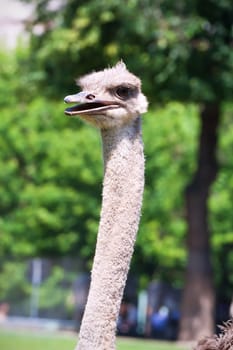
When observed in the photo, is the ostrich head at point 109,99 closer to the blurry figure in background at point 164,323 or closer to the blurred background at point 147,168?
the blurred background at point 147,168

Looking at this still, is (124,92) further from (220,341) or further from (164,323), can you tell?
(164,323)

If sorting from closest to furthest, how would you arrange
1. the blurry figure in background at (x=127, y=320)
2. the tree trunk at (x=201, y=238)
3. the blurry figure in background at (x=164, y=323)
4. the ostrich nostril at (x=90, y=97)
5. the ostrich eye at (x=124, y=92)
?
1. the ostrich nostril at (x=90, y=97)
2. the ostrich eye at (x=124, y=92)
3. the tree trunk at (x=201, y=238)
4. the blurry figure in background at (x=127, y=320)
5. the blurry figure in background at (x=164, y=323)

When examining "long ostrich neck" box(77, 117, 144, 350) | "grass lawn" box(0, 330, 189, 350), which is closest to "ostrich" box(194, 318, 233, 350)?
"long ostrich neck" box(77, 117, 144, 350)

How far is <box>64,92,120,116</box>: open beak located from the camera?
528 cm

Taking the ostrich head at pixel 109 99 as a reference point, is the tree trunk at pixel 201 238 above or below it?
above

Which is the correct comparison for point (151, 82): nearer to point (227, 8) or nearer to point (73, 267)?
point (227, 8)

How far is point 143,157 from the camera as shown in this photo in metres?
5.41

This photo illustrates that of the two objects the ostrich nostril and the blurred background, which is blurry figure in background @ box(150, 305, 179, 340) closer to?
the blurred background

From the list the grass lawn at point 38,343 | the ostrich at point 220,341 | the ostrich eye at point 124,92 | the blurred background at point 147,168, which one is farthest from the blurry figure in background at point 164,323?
the ostrich eye at point 124,92

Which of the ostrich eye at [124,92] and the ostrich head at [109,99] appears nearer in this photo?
the ostrich head at [109,99]

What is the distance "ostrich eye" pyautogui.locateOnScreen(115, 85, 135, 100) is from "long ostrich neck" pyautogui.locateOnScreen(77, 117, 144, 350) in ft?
0.45

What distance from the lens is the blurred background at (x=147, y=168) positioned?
921 inches

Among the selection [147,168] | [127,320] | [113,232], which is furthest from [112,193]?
[147,168]

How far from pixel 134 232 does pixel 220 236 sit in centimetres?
3269
